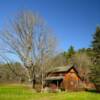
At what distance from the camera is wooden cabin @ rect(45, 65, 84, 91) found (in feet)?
157

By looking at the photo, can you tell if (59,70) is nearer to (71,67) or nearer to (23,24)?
(71,67)

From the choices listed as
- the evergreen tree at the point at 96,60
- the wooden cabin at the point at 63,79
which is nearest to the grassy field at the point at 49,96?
the evergreen tree at the point at 96,60

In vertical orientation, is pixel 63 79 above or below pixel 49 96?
above

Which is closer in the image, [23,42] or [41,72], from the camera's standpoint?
[23,42]

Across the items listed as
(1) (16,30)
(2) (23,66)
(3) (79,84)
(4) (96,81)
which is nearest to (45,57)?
(2) (23,66)

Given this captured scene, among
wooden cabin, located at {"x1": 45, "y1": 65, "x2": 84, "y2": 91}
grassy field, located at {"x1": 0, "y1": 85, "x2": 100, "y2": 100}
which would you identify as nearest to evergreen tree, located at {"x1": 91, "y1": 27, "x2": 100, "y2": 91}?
grassy field, located at {"x1": 0, "y1": 85, "x2": 100, "y2": 100}

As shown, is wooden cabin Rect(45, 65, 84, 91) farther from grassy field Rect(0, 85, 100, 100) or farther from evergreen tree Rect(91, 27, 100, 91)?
grassy field Rect(0, 85, 100, 100)

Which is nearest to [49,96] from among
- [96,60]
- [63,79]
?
[96,60]

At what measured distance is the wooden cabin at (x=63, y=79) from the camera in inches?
1888

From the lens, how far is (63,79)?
47.8 meters

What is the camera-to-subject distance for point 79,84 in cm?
5191

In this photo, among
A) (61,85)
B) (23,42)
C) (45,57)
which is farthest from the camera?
(61,85)

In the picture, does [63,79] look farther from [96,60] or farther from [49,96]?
[49,96]

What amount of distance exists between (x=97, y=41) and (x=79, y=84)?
15.4 metres
